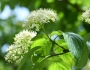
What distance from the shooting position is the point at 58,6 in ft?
12.5

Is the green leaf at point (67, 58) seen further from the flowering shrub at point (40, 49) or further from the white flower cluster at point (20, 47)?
the white flower cluster at point (20, 47)

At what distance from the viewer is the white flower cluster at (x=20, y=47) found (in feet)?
5.03

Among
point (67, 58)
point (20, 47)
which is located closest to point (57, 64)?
point (67, 58)

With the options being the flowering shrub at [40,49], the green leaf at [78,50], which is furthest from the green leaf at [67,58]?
the green leaf at [78,50]

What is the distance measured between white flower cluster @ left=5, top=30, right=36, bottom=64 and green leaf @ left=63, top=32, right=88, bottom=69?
276 millimetres

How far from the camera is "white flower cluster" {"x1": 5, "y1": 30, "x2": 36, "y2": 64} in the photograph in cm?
153

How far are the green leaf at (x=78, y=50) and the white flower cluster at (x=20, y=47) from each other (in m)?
0.28

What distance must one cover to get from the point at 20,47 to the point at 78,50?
0.37 metres

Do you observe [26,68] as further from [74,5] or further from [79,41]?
[74,5]

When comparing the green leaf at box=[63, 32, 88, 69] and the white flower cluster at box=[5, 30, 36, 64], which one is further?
the white flower cluster at box=[5, 30, 36, 64]

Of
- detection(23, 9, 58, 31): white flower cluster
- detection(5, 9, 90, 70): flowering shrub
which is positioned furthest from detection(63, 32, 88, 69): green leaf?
detection(23, 9, 58, 31): white flower cluster

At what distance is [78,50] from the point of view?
1276mm

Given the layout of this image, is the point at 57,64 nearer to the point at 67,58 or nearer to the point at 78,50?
the point at 67,58

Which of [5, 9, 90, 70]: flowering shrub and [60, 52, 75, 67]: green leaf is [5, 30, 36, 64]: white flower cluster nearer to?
[5, 9, 90, 70]: flowering shrub
